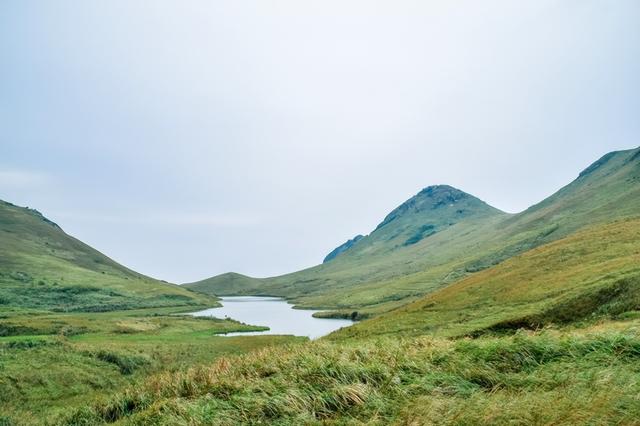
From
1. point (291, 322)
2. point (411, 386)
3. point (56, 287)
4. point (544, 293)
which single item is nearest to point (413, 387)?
point (411, 386)

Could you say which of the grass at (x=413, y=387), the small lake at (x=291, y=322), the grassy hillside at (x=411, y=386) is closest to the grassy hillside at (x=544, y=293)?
the grassy hillside at (x=411, y=386)

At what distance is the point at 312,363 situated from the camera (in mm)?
15086

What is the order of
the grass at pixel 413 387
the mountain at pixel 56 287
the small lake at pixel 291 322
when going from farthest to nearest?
the mountain at pixel 56 287 → the small lake at pixel 291 322 → the grass at pixel 413 387

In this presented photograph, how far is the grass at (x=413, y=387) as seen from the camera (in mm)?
9383

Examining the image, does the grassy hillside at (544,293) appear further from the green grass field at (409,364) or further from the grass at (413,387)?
the grass at (413,387)

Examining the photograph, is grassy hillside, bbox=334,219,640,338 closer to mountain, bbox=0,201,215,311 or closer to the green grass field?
the green grass field

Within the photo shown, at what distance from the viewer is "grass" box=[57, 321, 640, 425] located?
30.8 ft

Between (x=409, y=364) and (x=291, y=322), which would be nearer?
(x=409, y=364)

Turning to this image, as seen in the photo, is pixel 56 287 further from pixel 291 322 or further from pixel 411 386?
pixel 411 386

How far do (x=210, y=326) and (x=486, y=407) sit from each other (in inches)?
2851

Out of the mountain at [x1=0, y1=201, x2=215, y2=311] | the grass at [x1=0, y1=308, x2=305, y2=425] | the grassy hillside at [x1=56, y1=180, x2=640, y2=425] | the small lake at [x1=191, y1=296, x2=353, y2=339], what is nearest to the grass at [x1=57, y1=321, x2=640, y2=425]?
the grassy hillside at [x1=56, y1=180, x2=640, y2=425]

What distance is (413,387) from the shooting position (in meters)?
Answer: 12.2

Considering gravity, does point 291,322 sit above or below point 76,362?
below

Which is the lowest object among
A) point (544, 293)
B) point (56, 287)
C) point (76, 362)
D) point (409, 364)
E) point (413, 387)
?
point (76, 362)
